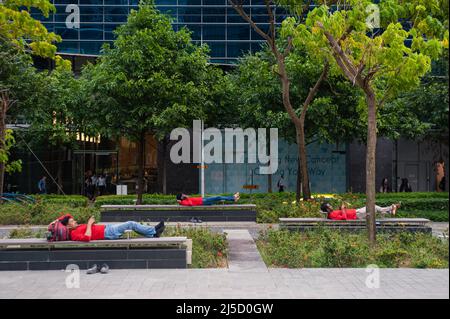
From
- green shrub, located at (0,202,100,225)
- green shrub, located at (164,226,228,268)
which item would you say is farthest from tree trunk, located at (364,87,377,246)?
green shrub, located at (0,202,100,225)

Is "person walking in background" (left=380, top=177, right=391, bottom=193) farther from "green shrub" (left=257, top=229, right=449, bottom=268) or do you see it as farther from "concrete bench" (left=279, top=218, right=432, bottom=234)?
"green shrub" (left=257, top=229, right=449, bottom=268)

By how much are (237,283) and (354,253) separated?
2.86m

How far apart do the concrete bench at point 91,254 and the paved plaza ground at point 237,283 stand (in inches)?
9.3

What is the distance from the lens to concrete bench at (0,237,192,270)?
36.9 feet

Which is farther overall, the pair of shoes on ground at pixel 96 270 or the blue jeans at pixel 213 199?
the blue jeans at pixel 213 199

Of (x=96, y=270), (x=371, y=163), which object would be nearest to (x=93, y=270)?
(x=96, y=270)

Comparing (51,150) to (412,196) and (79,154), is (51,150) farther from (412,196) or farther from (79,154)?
(412,196)

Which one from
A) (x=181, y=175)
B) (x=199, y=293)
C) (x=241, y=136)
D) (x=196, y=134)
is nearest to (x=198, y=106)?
(x=196, y=134)

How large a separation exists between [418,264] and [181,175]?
2512cm

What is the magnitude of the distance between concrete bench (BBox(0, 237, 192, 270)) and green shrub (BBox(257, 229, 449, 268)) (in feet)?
6.64

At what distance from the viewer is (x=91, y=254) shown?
11281mm

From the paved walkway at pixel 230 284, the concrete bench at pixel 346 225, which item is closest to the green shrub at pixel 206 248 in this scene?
the paved walkway at pixel 230 284

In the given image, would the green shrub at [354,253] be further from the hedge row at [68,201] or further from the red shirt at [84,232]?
the hedge row at [68,201]

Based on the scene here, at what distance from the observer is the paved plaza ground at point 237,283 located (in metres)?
8.91
